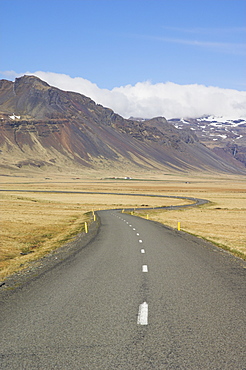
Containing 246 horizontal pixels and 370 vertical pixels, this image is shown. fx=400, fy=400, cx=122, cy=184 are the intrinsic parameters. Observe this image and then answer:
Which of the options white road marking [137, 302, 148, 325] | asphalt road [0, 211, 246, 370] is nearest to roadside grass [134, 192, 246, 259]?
asphalt road [0, 211, 246, 370]

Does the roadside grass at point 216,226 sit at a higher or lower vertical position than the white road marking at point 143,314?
lower

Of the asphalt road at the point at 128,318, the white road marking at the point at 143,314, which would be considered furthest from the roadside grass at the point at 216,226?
the white road marking at the point at 143,314

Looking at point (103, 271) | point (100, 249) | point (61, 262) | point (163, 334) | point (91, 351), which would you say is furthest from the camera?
point (100, 249)

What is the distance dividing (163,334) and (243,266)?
9749mm

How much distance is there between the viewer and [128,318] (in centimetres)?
912

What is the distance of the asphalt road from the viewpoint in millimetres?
6887

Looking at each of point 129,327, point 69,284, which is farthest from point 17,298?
point 129,327

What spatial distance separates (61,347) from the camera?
7.41m

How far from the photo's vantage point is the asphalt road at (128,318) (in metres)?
6.89

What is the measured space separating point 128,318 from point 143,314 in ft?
1.46

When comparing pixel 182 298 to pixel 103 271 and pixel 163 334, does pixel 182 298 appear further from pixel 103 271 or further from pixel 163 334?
pixel 103 271

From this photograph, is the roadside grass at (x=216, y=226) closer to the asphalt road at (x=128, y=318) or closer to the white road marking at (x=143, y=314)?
the asphalt road at (x=128, y=318)

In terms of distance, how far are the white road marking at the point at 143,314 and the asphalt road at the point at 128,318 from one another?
0.08ft

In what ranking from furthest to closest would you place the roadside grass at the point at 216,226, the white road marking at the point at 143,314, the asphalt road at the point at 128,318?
the roadside grass at the point at 216,226 < the white road marking at the point at 143,314 < the asphalt road at the point at 128,318
